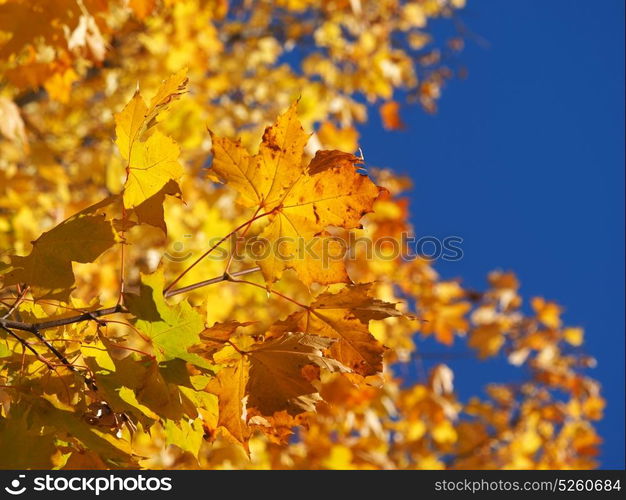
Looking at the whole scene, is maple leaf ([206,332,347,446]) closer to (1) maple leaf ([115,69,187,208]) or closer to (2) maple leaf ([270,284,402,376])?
(2) maple leaf ([270,284,402,376])

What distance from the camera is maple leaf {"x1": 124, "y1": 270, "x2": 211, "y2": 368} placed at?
33.9 inches

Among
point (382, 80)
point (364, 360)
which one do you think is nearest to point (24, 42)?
point (364, 360)

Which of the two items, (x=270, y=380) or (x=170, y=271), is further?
(x=170, y=271)

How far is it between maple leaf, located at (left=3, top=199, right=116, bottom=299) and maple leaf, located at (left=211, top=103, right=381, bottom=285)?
0.58 ft

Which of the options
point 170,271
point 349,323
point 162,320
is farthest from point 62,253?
point 170,271

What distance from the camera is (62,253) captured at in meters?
0.92

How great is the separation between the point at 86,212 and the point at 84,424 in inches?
11.0

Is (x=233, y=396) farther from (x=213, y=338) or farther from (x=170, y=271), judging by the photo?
(x=170, y=271)

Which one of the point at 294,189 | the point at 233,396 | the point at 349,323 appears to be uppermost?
the point at 294,189

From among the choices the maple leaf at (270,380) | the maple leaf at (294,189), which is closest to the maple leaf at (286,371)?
the maple leaf at (270,380)

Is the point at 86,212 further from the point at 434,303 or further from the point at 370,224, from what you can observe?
the point at 434,303

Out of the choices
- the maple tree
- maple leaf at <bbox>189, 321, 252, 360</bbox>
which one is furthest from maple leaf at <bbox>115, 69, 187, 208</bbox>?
maple leaf at <bbox>189, 321, 252, 360</bbox>

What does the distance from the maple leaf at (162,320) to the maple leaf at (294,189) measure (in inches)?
5.6

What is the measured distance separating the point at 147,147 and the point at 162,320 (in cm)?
23
